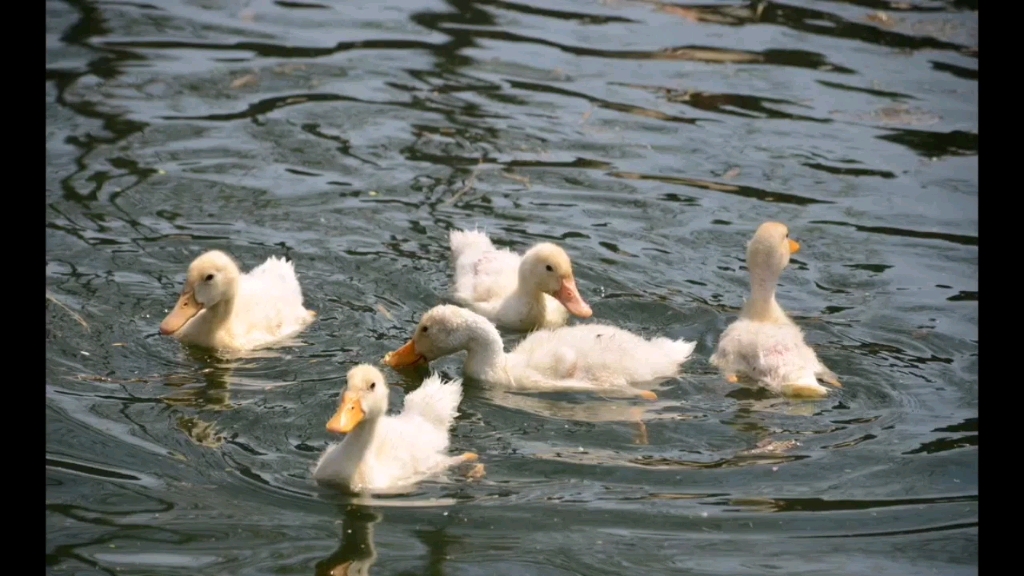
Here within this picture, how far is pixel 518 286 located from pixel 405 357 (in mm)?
951

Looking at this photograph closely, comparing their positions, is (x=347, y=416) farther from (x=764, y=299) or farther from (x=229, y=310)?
(x=764, y=299)

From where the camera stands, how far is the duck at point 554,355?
6.41 meters

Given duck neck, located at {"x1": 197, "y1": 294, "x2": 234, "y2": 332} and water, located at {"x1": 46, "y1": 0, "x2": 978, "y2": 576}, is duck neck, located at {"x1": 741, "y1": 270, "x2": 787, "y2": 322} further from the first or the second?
duck neck, located at {"x1": 197, "y1": 294, "x2": 234, "y2": 332}

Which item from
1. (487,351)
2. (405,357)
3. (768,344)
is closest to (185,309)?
(405,357)

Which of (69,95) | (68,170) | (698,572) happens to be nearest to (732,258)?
(698,572)

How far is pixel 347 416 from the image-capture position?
17.0 feet

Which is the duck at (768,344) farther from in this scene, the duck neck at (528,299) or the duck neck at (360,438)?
the duck neck at (360,438)

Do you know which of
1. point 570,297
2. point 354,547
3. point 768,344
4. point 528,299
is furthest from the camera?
point 528,299

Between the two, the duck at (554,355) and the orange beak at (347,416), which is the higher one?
the orange beak at (347,416)

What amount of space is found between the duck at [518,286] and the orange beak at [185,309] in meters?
1.46

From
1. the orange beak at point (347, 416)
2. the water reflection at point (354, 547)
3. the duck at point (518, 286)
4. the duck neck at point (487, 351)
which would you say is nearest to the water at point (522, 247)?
the water reflection at point (354, 547)

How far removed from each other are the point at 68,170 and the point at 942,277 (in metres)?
5.40

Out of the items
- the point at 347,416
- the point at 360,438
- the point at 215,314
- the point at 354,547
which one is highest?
the point at 347,416

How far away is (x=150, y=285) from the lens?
24.5 feet
